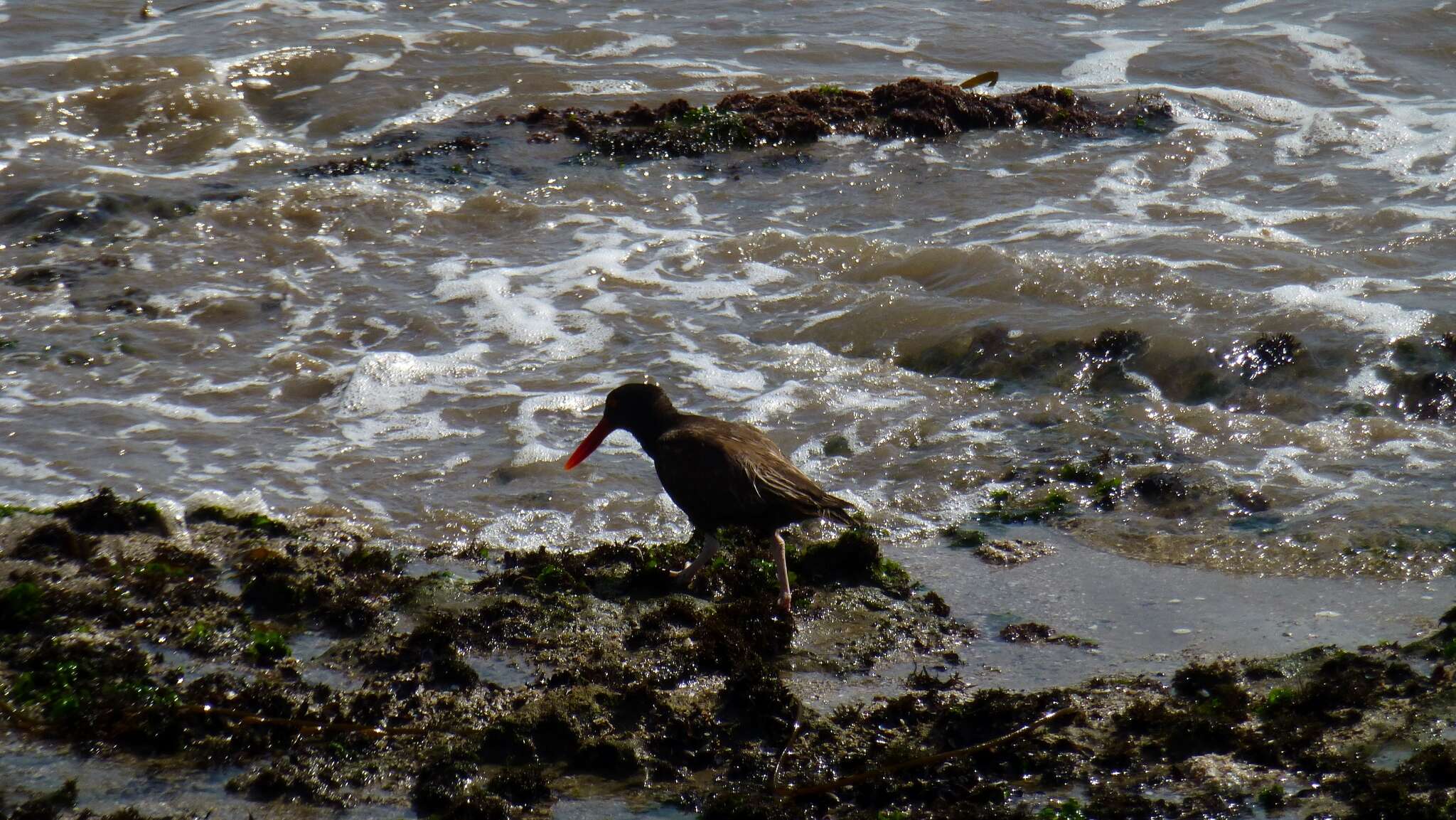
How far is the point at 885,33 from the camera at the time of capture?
15570mm

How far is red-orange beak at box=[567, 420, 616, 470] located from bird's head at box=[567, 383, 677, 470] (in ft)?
0.21

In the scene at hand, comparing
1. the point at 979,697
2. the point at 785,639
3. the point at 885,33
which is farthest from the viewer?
the point at 885,33

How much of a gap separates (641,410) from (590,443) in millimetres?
397

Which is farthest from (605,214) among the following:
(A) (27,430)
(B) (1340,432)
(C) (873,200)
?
(B) (1340,432)

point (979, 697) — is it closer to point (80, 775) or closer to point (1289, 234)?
point (80, 775)

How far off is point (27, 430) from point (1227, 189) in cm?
901

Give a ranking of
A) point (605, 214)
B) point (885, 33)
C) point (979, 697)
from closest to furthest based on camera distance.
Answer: point (979, 697) → point (605, 214) → point (885, 33)

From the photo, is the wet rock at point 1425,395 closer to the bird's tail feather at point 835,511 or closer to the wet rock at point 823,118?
the bird's tail feather at point 835,511

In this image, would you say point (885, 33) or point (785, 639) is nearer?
point (785, 639)

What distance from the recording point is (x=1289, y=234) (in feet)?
31.4

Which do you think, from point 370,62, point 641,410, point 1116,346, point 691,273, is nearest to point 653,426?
point 641,410

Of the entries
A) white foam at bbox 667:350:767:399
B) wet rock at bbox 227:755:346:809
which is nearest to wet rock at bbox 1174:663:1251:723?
wet rock at bbox 227:755:346:809

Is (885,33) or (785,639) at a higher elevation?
(885,33)

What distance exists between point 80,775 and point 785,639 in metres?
2.22
